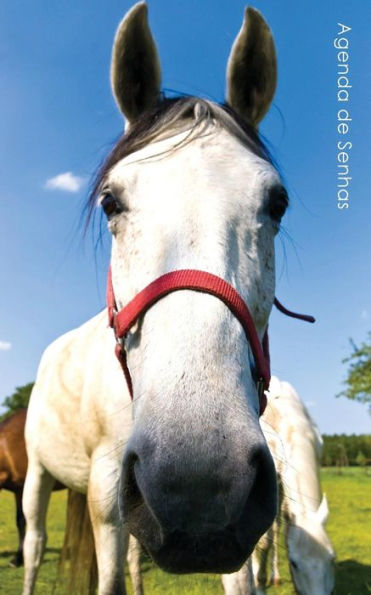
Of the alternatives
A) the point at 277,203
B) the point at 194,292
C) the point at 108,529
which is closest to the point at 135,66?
the point at 277,203

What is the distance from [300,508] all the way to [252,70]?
2722 mm

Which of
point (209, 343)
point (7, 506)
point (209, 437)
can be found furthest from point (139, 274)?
point (7, 506)

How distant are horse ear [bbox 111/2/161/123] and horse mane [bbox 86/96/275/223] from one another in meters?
0.16

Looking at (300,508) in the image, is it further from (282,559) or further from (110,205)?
(282,559)

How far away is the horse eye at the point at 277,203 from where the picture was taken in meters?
2.18

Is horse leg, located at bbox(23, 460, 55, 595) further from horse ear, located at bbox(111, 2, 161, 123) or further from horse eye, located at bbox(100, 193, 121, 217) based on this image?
horse ear, located at bbox(111, 2, 161, 123)

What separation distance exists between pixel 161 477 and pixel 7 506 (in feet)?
66.5

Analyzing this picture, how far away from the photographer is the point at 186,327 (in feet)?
5.08

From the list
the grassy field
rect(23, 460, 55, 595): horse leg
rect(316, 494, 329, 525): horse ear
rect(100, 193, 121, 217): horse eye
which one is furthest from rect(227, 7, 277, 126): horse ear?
rect(23, 460, 55, 595): horse leg

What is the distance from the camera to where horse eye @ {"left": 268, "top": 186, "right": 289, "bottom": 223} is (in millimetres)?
2180

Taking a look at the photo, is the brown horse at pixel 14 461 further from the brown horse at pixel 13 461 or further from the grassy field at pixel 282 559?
the grassy field at pixel 282 559

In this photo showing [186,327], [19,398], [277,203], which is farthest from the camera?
[19,398]

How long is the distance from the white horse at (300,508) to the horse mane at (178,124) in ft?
4.45

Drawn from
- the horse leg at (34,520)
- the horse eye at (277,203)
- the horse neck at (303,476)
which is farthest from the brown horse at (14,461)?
the horse eye at (277,203)
